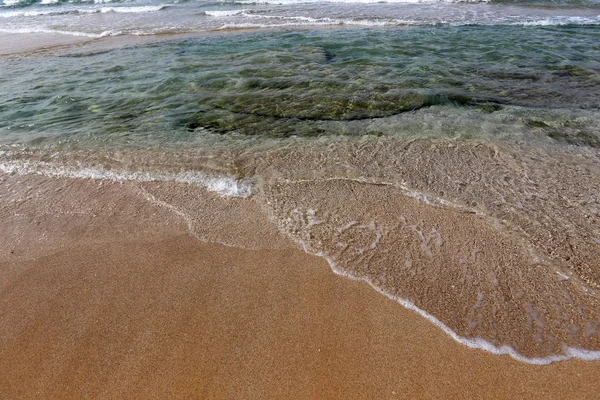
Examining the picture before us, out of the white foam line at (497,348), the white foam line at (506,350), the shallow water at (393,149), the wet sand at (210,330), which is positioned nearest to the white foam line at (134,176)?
the shallow water at (393,149)

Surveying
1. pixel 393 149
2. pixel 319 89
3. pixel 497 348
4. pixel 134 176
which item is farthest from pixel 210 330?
pixel 319 89

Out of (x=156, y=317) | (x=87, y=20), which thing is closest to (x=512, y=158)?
(x=156, y=317)

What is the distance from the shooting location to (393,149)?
5.05 metres

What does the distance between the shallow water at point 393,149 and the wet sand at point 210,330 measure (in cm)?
21

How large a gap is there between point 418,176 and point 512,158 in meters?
1.27

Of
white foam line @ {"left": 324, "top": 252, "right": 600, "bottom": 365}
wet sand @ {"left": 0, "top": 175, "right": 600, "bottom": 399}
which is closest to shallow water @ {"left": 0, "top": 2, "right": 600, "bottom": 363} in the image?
white foam line @ {"left": 324, "top": 252, "right": 600, "bottom": 365}

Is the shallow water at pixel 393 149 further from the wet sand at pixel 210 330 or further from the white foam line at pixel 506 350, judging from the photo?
the wet sand at pixel 210 330

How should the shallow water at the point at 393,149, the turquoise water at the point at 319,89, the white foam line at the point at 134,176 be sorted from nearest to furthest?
the shallow water at the point at 393,149
the white foam line at the point at 134,176
the turquoise water at the point at 319,89

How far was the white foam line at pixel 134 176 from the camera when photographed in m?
4.46

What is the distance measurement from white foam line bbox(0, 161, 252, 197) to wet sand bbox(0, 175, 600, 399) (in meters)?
0.59

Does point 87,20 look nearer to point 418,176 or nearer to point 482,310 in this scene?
point 418,176

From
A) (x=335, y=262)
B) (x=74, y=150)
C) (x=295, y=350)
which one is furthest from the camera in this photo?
(x=74, y=150)

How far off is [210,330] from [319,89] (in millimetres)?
5584

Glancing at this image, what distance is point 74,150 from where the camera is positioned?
5531 mm
